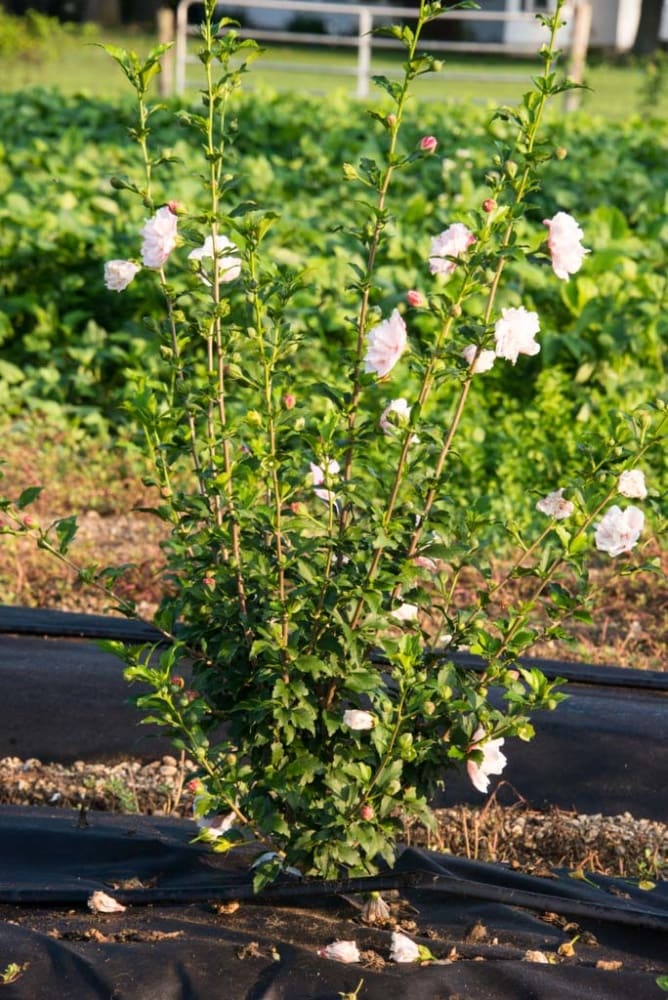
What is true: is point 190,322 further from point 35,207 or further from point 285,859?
point 35,207

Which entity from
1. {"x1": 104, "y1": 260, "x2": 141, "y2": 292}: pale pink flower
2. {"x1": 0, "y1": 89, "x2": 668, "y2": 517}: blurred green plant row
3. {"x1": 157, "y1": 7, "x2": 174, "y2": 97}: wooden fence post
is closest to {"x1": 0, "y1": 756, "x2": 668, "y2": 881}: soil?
{"x1": 104, "y1": 260, "x2": 141, "y2": 292}: pale pink flower

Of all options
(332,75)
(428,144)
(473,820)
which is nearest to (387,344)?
(428,144)

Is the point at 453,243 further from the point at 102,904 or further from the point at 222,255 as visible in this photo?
the point at 102,904

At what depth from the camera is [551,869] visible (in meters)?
2.93

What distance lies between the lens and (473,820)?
3.32m

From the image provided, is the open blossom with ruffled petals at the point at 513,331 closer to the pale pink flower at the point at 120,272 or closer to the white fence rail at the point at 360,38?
the pale pink flower at the point at 120,272

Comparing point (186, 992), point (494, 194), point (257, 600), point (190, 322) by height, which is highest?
point (494, 194)

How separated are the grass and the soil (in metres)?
15.6

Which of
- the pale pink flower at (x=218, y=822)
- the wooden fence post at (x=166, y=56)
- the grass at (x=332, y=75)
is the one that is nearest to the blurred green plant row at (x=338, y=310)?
the pale pink flower at (x=218, y=822)

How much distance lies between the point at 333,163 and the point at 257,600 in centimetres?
762

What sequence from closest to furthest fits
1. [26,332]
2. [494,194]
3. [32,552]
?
[494,194] < [32,552] < [26,332]

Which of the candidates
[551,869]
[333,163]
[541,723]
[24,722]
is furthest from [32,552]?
[333,163]

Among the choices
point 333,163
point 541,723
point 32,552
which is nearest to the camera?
point 541,723

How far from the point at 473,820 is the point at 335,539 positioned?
4.00 ft
